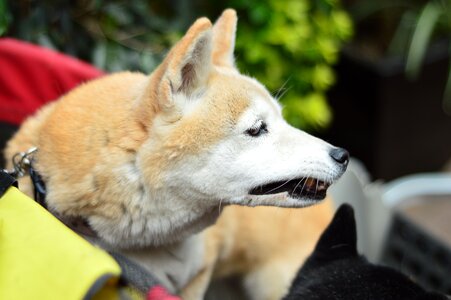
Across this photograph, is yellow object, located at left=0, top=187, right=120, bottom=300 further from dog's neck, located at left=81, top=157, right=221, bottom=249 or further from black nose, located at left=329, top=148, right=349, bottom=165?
black nose, located at left=329, top=148, right=349, bottom=165

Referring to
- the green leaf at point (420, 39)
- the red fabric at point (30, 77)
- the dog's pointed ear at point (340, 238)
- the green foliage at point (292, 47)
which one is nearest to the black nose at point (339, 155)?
the dog's pointed ear at point (340, 238)

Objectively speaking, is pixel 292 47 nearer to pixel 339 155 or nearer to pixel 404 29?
pixel 404 29

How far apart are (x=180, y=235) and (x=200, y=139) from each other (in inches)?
10.8

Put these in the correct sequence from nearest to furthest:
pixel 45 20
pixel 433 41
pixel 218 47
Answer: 1. pixel 218 47
2. pixel 45 20
3. pixel 433 41

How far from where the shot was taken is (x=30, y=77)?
6.12 feet

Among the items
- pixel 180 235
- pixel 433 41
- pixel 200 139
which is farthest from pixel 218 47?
pixel 433 41

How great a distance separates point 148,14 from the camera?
2393mm

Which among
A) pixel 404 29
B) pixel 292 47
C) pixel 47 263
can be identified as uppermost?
pixel 47 263

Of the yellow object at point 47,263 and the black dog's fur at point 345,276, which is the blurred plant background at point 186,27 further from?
the yellow object at point 47,263

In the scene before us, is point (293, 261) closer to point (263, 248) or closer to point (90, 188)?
point (263, 248)

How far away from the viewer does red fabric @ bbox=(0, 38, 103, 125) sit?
5.99 feet

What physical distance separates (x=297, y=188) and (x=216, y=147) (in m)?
0.20

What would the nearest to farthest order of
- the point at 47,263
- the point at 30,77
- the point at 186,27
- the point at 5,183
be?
the point at 47,263, the point at 5,183, the point at 30,77, the point at 186,27

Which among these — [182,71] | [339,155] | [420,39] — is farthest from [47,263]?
[420,39]
